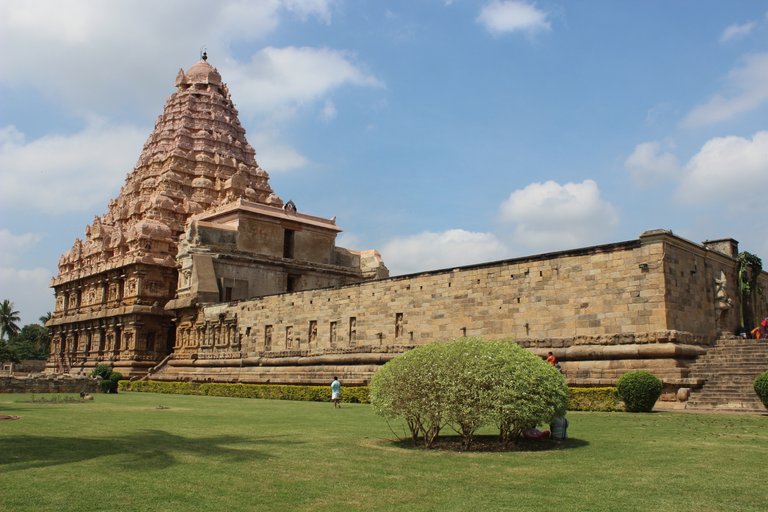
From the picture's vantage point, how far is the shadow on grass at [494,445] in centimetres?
1059

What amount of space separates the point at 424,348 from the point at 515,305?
12303mm

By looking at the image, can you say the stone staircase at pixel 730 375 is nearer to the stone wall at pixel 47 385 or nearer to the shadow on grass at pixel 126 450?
the shadow on grass at pixel 126 450

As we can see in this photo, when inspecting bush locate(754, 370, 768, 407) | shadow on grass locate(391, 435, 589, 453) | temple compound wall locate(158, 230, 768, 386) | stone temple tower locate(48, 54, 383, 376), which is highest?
stone temple tower locate(48, 54, 383, 376)

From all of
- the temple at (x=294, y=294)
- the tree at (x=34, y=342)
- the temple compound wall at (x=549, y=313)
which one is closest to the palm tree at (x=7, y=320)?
the tree at (x=34, y=342)

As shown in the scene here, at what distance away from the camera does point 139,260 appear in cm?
4356

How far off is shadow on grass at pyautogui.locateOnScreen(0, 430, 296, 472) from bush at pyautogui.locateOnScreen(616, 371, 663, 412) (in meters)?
9.14

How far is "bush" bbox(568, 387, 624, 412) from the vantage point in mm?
17438

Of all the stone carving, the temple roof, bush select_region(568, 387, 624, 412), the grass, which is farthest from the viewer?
the temple roof

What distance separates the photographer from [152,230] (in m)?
44.9

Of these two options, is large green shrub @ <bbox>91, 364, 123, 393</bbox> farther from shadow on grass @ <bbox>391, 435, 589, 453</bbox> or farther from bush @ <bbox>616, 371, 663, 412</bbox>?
bush @ <bbox>616, 371, 663, 412</bbox>

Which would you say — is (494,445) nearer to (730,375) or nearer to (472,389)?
(472,389)

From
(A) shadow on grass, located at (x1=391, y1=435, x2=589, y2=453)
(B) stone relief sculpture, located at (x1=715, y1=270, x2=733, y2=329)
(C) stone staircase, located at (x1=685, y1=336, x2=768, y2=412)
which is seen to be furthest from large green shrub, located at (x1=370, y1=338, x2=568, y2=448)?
(B) stone relief sculpture, located at (x1=715, y1=270, x2=733, y2=329)

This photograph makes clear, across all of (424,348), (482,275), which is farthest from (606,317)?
(424,348)

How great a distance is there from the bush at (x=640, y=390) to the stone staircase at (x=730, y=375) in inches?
63.1
